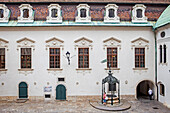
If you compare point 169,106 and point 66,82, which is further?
point 66,82

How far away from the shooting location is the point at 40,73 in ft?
63.2

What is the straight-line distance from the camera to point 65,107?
55.0ft

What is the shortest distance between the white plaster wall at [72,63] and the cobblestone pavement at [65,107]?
1328 millimetres

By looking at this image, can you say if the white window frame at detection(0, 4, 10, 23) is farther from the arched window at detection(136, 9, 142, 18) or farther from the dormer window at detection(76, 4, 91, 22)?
the arched window at detection(136, 9, 142, 18)

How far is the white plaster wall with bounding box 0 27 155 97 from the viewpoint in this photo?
19234 mm

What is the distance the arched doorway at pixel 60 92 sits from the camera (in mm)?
19312

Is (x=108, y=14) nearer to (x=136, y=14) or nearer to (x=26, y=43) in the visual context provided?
(x=136, y=14)

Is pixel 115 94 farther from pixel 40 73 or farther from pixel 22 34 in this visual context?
pixel 22 34

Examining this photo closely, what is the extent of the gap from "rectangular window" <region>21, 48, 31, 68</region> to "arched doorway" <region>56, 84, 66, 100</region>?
12.8 feet

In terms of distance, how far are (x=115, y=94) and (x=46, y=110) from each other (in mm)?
7521

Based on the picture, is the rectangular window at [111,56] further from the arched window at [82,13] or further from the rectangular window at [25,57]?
the rectangular window at [25,57]

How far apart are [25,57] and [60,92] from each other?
5.22m

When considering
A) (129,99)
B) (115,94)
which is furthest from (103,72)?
(129,99)

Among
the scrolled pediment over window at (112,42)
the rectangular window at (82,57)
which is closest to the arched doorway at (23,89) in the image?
the rectangular window at (82,57)
